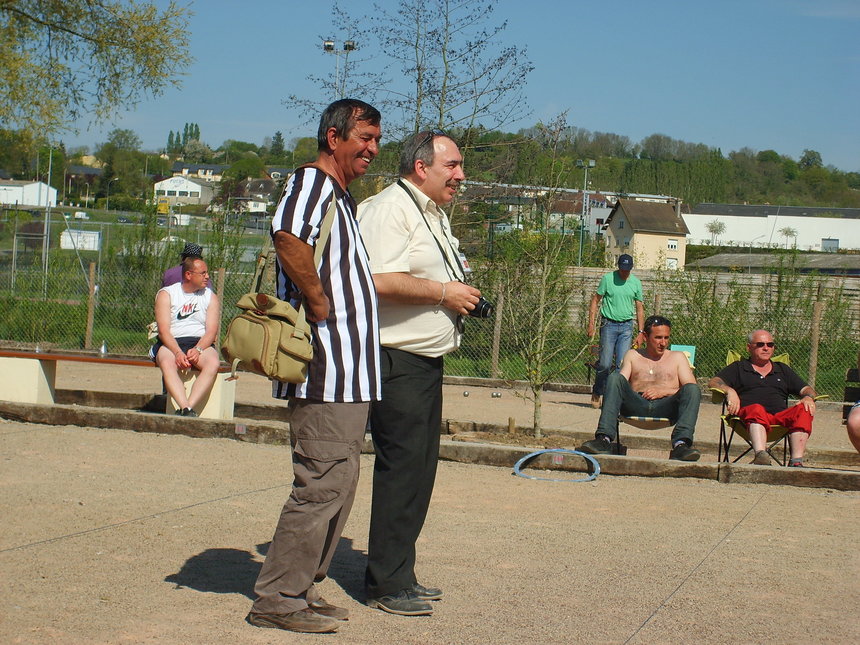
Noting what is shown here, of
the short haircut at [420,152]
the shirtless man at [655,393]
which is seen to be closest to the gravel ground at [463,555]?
the shirtless man at [655,393]

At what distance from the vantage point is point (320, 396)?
3.86 m

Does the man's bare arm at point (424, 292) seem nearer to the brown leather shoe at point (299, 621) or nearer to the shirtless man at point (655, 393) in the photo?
the brown leather shoe at point (299, 621)

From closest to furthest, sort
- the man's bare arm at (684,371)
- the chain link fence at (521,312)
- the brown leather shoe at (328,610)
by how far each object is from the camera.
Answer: the brown leather shoe at (328,610) < the man's bare arm at (684,371) < the chain link fence at (521,312)

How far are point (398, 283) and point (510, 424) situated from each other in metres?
5.51

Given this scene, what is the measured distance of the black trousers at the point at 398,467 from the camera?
4262 millimetres

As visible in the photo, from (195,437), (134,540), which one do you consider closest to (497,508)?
(134,540)

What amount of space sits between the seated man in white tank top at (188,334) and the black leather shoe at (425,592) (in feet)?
16.4

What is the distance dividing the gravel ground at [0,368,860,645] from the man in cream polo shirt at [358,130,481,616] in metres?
0.22

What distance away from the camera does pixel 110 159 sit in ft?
293

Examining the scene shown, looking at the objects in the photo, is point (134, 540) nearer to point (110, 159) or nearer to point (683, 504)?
point (683, 504)

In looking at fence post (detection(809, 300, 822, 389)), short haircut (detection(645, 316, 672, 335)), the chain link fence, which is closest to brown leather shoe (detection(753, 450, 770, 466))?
short haircut (detection(645, 316, 672, 335))

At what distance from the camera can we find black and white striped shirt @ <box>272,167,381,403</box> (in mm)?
3852

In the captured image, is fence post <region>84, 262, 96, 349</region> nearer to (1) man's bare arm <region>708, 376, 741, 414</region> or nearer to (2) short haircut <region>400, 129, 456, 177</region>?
(1) man's bare arm <region>708, 376, 741, 414</region>

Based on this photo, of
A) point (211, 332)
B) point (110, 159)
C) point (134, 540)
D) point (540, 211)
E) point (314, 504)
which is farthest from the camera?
point (110, 159)
